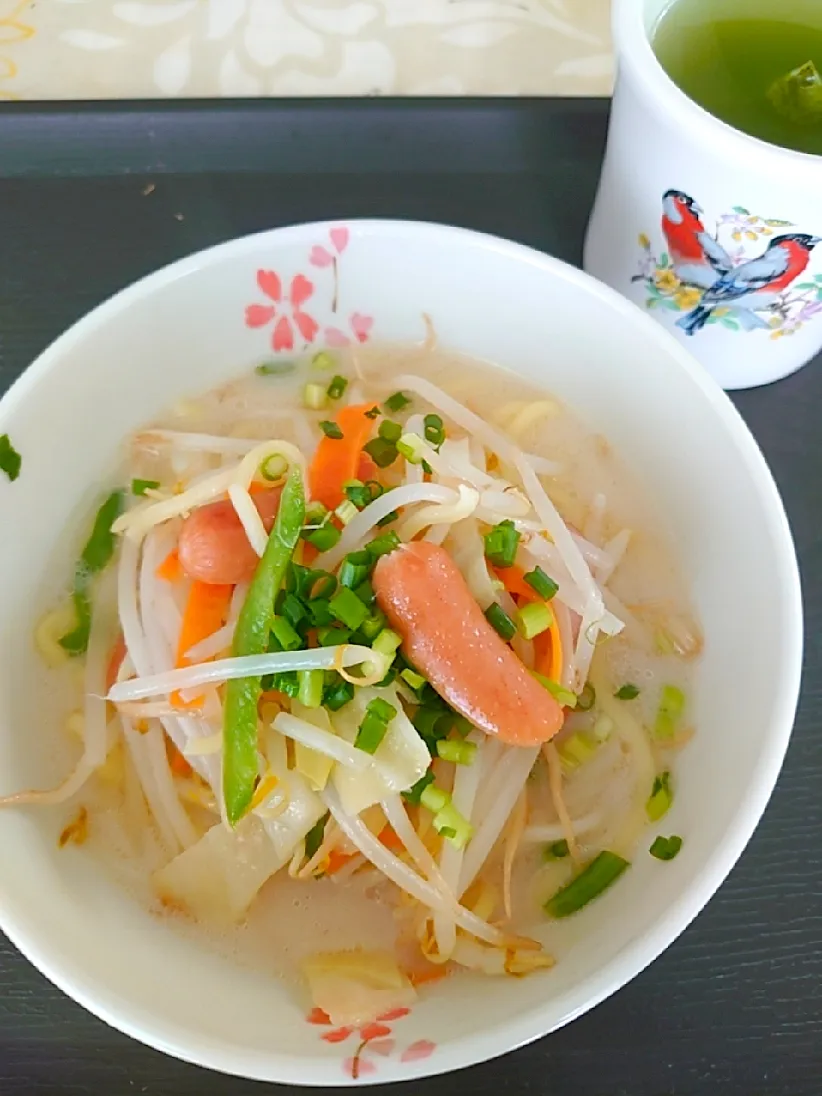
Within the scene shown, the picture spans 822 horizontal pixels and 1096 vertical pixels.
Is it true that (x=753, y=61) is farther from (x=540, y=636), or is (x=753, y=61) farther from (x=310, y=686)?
(x=310, y=686)

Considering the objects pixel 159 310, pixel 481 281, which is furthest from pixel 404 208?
pixel 159 310

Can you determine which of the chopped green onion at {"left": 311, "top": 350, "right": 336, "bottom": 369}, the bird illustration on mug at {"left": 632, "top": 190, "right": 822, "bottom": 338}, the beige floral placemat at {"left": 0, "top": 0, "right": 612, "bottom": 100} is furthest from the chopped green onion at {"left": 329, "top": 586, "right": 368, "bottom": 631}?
the beige floral placemat at {"left": 0, "top": 0, "right": 612, "bottom": 100}

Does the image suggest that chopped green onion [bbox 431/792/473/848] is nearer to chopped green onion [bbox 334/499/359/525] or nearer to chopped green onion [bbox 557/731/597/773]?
chopped green onion [bbox 557/731/597/773]

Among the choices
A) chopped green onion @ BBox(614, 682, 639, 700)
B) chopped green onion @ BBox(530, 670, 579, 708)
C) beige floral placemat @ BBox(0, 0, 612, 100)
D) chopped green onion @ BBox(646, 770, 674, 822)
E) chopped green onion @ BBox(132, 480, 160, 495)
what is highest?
beige floral placemat @ BBox(0, 0, 612, 100)

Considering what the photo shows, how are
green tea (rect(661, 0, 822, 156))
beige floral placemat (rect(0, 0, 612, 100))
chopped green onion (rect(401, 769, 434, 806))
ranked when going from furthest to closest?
beige floral placemat (rect(0, 0, 612, 100)) → green tea (rect(661, 0, 822, 156)) → chopped green onion (rect(401, 769, 434, 806))

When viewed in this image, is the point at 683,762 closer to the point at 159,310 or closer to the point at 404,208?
the point at 159,310

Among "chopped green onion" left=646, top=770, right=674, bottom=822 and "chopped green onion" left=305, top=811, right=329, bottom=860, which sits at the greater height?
"chopped green onion" left=646, top=770, right=674, bottom=822

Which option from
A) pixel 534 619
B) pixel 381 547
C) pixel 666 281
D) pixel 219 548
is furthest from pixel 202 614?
pixel 666 281
